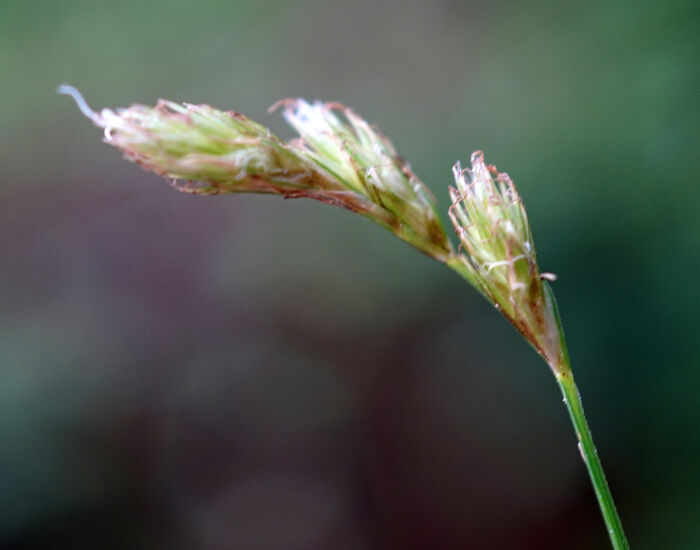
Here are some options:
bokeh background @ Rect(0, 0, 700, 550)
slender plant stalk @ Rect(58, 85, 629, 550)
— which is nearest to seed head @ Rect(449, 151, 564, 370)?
slender plant stalk @ Rect(58, 85, 629, 550)

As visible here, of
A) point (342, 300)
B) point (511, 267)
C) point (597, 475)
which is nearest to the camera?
point (597, 475)

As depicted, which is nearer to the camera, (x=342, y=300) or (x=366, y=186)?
(x=366, y=186)

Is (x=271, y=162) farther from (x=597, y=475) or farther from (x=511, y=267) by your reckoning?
(x=597, y=475)

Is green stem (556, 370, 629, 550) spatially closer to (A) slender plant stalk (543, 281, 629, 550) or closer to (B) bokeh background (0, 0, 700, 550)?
(A) slender plant stalk (543, 281, 629, 550)

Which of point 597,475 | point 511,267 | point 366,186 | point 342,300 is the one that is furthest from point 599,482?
point 342,300

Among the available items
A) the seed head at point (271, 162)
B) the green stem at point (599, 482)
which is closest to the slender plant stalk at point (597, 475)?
the green stem at point (599, 482)

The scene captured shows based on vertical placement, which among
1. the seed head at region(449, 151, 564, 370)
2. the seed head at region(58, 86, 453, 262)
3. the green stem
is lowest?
the green stem

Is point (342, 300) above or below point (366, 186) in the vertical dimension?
above

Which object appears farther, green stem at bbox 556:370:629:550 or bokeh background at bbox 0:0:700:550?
bokeh background at bbox 0:0:700:550

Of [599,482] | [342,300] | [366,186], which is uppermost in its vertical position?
[342,300]
